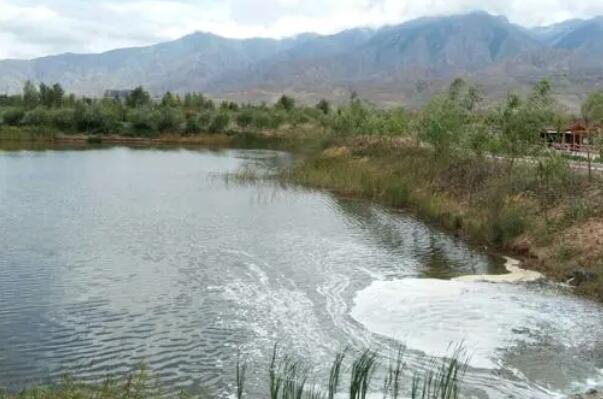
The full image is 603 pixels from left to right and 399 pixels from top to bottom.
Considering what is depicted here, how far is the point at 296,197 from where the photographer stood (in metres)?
40.2

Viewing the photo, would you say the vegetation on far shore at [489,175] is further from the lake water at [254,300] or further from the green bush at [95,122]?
the green bush at [95,122]

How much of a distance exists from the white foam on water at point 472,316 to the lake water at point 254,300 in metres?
0.06

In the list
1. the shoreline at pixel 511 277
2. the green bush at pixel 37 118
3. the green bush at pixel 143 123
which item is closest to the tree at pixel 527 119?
the shoreline at pixel 511 277

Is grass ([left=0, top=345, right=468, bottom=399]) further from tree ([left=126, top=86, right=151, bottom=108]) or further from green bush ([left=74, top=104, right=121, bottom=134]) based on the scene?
tree ([left=126, top=86, right=151, bottom=108])

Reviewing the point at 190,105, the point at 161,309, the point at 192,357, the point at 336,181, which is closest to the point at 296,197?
the point at 336,181

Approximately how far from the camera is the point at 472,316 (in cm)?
1733

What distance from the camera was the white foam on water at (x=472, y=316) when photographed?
50.9 ft

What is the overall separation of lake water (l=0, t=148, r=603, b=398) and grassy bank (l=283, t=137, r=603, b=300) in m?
1.53

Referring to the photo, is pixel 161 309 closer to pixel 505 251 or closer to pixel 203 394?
pixel 203 394

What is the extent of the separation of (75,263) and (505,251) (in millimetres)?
16043

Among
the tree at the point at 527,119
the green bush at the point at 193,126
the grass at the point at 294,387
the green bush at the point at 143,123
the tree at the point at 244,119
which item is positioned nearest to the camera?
the grass at the point at 294,387

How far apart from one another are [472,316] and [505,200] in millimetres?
13354

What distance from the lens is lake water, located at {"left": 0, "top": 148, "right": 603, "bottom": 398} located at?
13906 mm

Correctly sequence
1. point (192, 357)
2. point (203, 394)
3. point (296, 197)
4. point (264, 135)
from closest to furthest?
1. point (203, 394)
2. point (192, 357)
3. point (296, 197)
4. point (264, 135)
